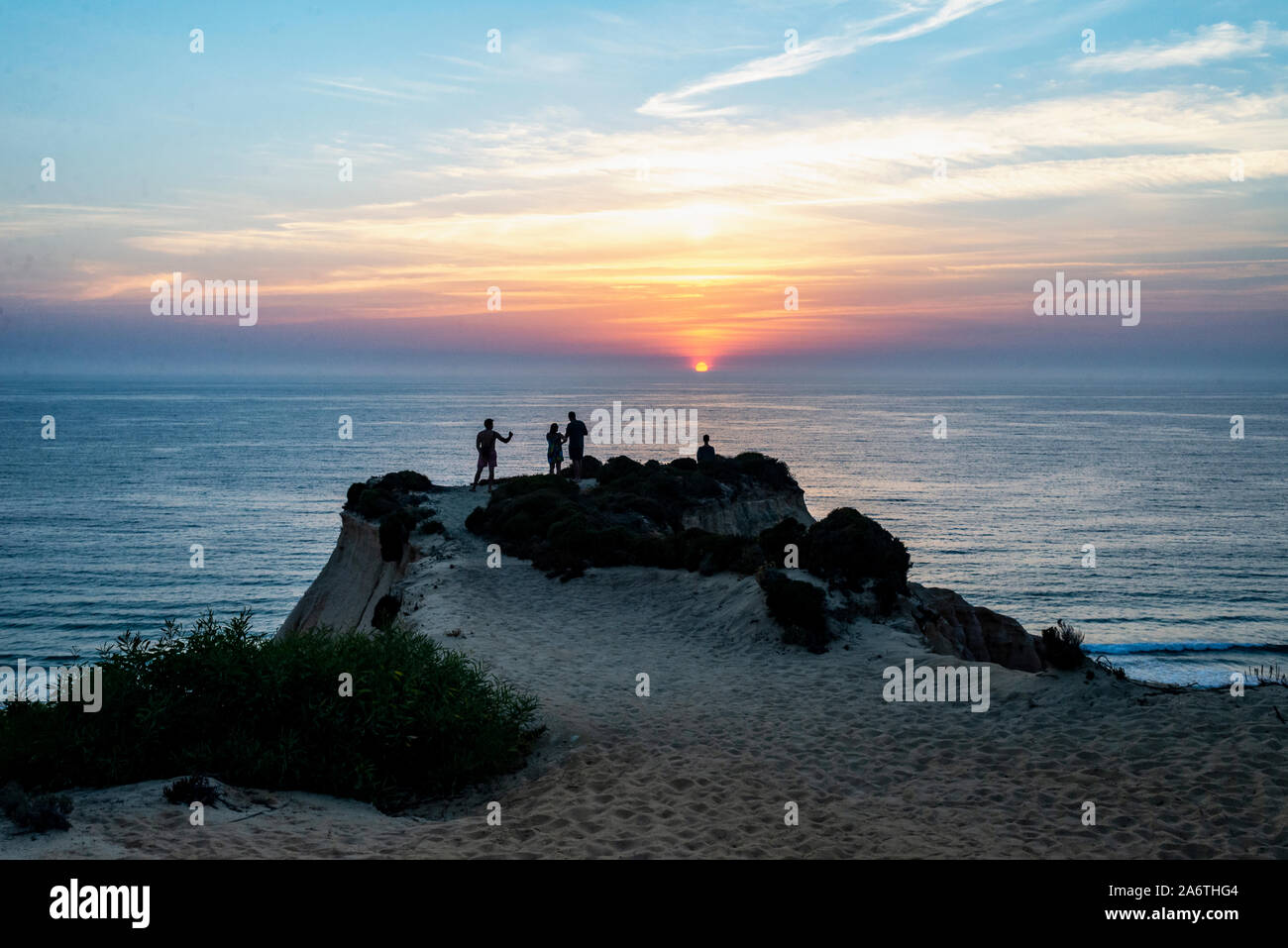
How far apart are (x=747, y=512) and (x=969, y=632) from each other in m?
11.3

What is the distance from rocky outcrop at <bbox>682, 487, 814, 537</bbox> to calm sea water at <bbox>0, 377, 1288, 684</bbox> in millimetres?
11397

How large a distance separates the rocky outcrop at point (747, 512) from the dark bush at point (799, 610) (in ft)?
40.1

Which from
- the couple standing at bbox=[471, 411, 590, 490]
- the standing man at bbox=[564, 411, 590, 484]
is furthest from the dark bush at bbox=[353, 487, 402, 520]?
the standing man at bbox=[564, 411, 590, 484]

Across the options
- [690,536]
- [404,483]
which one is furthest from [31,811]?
[404,483]

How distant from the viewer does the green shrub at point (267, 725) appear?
9695 mm

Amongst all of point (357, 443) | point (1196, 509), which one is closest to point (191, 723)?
point (1196, 509)

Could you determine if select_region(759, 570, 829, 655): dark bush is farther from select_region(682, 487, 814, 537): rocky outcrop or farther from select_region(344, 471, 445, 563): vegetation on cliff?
select_region(344, 471, 445, 563): vegetation on cliff

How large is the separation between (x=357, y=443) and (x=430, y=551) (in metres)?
99.9

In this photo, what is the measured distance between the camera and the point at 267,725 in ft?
33.9

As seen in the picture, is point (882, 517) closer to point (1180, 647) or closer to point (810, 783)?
point (1180, 647)

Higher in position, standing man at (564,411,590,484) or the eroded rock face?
standing man at (564,411,590,484)

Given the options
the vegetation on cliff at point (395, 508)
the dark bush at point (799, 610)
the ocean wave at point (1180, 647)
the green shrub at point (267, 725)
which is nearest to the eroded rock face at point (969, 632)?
the dark bush at point (799, 610)

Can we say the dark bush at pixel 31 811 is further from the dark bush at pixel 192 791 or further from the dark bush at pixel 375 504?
the dark bush at pixel 375 504

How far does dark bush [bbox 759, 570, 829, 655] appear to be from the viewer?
17.9m
